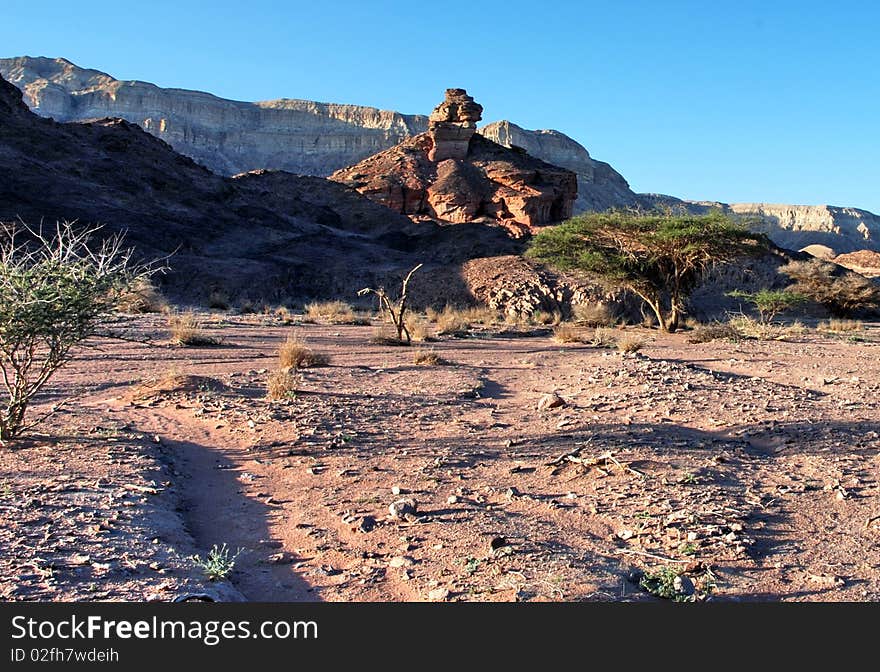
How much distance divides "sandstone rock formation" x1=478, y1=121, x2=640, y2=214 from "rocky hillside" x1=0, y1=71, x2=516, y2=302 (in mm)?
63085

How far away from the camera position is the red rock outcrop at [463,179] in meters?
51.9

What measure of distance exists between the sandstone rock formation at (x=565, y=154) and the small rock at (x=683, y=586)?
340 feet

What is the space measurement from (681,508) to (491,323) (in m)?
16.6

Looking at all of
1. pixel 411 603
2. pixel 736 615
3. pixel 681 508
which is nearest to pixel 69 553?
pixel 411 603

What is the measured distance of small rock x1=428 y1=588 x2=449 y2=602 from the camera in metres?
3.66

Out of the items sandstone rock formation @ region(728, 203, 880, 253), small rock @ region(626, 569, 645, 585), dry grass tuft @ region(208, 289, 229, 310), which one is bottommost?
small rock @ region(626, 569, 645, 585)

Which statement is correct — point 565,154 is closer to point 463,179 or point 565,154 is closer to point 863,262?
point 863,262

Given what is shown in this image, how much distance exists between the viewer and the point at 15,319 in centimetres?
586

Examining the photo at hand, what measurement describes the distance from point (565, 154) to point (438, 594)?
113771mm

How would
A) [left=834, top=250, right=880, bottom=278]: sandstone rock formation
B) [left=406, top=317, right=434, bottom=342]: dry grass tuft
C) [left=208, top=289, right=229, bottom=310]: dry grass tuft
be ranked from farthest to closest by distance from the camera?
[left=834, top=250, right=880, bottom=278]: sandstone rock formation
[left=208, top=289, right=229, bottom=310]: dry grass tuft
[left=406, top=317, right=434, bottom=342]: dry grass tuft

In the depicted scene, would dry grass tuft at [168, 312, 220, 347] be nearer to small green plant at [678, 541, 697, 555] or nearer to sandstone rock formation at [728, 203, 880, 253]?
small green plant at [678, 541, 697, 555]

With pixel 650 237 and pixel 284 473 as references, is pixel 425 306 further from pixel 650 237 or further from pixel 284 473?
pixel 284 473

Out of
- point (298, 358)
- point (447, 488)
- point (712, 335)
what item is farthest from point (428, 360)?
point (712, 335)

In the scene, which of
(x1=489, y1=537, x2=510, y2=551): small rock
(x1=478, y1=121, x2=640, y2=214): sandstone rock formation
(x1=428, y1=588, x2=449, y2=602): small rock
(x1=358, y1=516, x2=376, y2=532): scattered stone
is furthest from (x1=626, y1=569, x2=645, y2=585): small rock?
(x1=478, y1=121, x2=640, y2=214): sandstone rock formation
